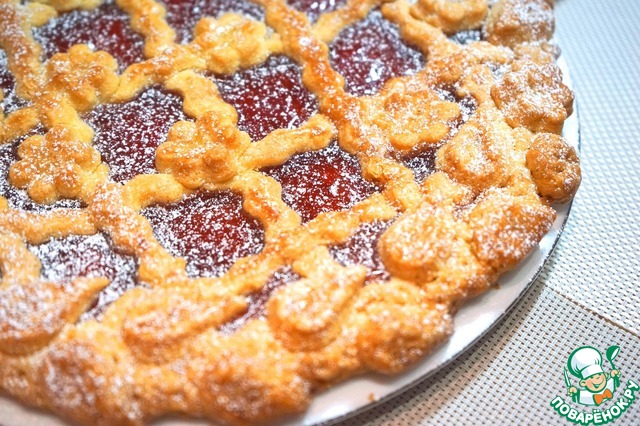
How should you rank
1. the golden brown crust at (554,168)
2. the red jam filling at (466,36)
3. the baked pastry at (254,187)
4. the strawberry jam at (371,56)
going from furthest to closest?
the red jam filling at (466,36)
the strawberry jam at (371,56)
the golden brown crust at (554,168)
the baked pastry at (254,187)

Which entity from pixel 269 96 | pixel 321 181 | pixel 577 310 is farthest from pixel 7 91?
pixel 577 310

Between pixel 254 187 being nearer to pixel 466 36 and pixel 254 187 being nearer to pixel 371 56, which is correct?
pixel 371 56

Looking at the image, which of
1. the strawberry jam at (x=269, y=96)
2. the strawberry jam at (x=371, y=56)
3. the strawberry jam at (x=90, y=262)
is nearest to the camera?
the strawberry jam at (x=90, y=262)

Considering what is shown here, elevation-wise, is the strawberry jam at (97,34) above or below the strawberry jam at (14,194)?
above

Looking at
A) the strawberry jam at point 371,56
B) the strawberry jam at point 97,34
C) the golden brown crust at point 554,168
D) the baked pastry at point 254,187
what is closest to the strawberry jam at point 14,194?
the baked pastry at point 254,187

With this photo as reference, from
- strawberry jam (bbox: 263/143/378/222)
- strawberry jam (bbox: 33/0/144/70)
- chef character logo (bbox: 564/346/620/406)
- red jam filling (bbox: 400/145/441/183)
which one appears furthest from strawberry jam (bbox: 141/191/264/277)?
chef character logo (bbox: 564/346/620/406)

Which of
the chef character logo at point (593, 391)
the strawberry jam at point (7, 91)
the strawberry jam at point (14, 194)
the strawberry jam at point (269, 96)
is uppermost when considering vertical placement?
the strawberry jam at point (7, 91)

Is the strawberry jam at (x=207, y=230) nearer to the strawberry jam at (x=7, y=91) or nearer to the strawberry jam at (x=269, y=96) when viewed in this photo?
the strawberry jam at (x=269, y=96)
